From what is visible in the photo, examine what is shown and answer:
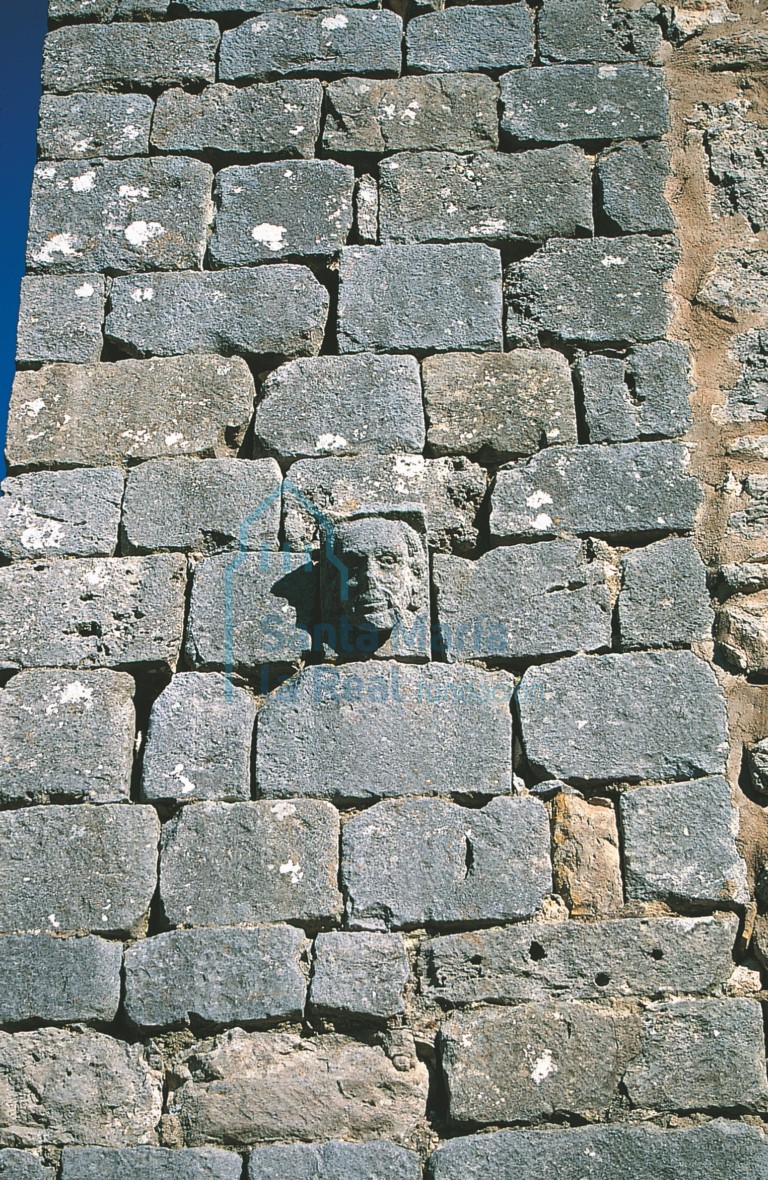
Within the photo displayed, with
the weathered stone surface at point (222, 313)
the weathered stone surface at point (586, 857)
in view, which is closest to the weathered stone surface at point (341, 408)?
the weathered stone surface at point (222, 313)

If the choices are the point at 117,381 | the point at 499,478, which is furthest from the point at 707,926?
the point at 117,381

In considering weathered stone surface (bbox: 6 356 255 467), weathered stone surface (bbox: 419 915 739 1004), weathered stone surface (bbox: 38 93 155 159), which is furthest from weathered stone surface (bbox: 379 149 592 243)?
weathered stone surface (bbox: 419 915 739 1004)

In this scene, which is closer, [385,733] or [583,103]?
[385,733]

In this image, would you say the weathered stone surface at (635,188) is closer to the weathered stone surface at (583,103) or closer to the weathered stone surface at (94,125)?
the weathered stone surface at (583,103)

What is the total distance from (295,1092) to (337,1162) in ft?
0.61

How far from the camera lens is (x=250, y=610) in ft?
11.4

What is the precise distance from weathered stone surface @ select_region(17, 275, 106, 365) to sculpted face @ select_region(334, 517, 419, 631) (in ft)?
3.76

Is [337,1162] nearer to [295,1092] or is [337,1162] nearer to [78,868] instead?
[295,1092]

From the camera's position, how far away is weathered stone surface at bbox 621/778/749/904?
309cm

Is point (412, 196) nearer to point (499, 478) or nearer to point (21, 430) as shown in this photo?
point (499, 478)

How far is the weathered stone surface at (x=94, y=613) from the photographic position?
3.45m

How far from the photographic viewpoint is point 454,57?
4242 mm

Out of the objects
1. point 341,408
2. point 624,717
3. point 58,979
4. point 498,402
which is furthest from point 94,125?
point 58,979

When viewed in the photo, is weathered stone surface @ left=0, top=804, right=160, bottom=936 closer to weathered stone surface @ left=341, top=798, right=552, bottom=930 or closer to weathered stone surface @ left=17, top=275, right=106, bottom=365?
weathered stone surface @ left=341, top=798, right=552, bottom=930
